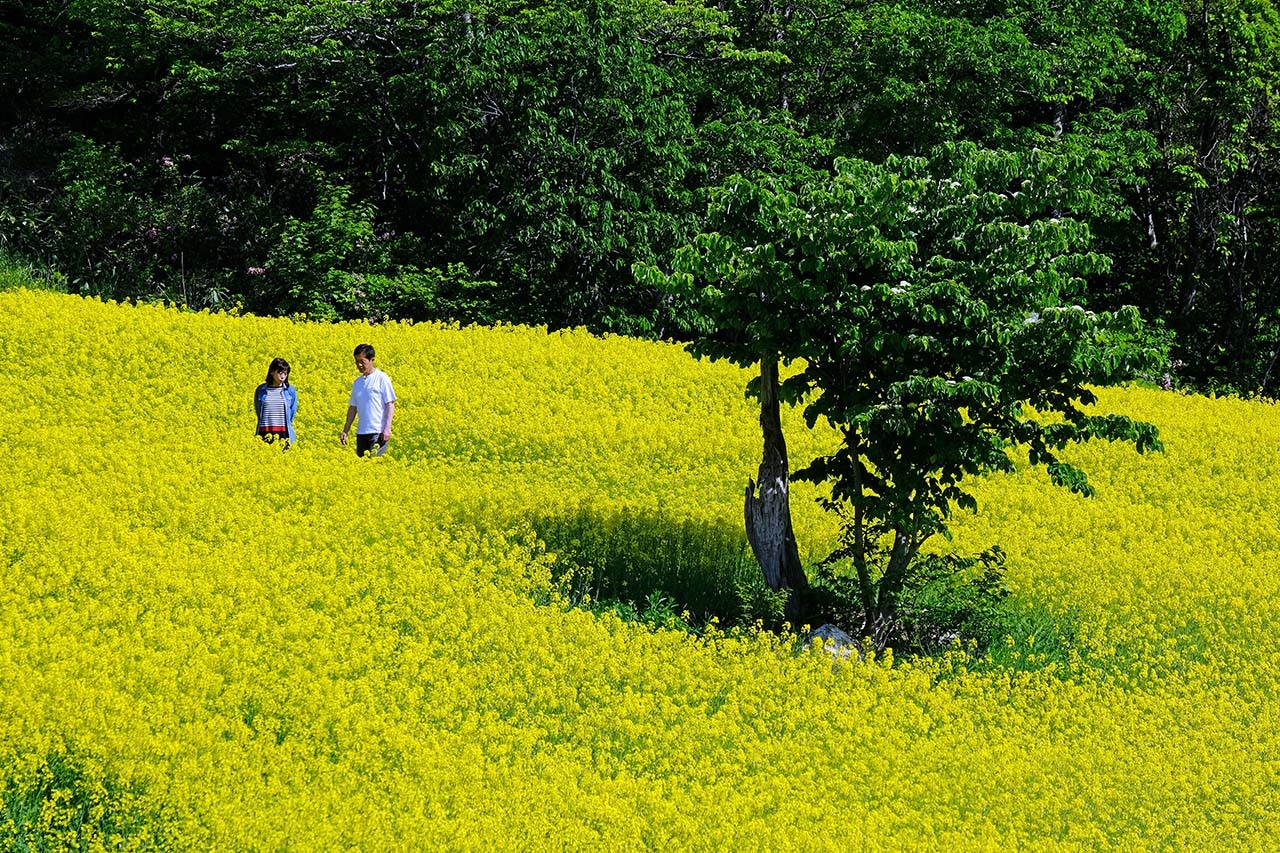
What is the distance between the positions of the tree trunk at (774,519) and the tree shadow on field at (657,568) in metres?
0.21

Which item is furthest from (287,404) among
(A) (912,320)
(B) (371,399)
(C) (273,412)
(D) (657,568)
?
(A) (912,320)

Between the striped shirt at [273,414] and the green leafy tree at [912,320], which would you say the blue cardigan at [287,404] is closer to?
the striped shirt at [273,414]

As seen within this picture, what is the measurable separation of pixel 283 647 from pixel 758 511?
168 inches

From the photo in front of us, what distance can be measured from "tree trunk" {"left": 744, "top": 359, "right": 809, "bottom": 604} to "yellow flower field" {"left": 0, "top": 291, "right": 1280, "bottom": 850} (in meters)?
0.88

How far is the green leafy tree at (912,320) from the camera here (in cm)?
1034

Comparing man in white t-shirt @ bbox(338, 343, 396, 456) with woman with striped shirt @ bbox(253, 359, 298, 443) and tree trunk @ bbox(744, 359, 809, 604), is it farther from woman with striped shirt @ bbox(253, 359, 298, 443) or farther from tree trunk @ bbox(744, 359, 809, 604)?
tree trunk @ bbox(744, 359, 809, 604)

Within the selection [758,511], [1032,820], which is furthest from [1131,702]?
[758,511]

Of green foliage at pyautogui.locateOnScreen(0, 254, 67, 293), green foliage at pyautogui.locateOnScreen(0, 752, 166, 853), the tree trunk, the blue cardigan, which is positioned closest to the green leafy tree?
the tree trunk

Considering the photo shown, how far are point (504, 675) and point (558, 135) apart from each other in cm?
1559

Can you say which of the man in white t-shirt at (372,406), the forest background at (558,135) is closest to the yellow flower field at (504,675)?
the man in white t-shirt at (372,406)

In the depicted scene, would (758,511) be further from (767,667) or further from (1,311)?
(1,311)

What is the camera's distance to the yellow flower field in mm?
7176

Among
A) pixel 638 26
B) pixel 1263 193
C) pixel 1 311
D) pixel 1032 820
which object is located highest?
pixel 638 26

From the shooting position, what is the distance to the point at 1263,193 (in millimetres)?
29203
